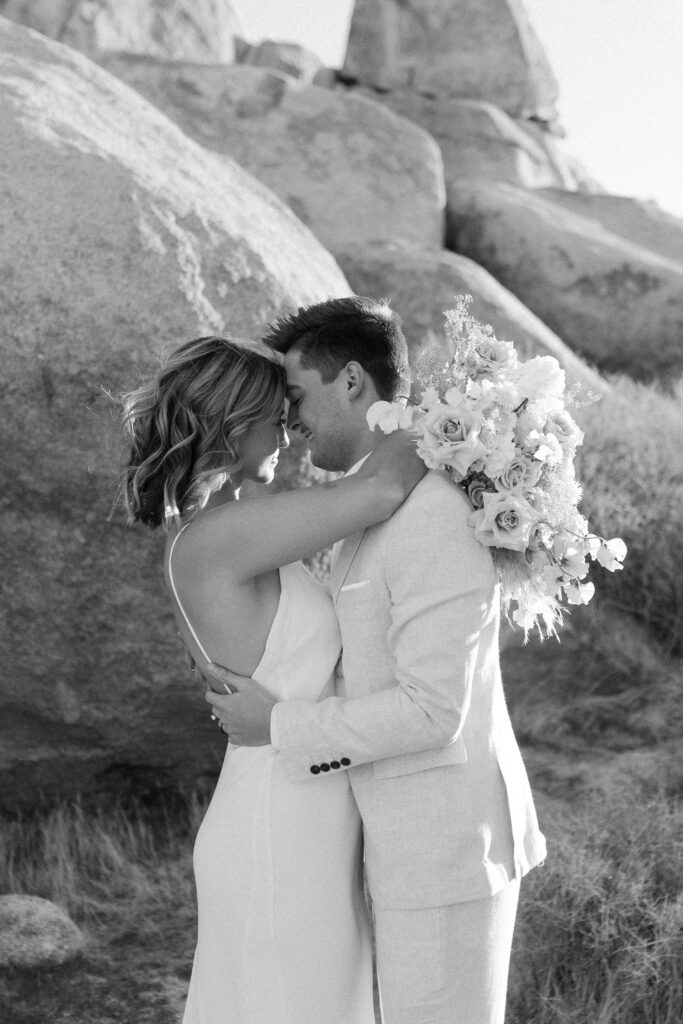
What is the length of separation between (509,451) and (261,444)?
0.73 meters

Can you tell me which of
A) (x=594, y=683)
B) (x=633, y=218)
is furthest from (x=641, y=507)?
(x=633, y=218)

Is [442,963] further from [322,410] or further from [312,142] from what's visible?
[312,142]

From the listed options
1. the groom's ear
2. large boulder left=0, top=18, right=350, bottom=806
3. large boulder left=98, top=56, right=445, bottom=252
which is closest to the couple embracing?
the groom's ear

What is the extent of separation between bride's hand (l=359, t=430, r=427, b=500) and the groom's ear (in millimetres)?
153

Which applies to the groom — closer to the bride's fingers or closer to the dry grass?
the bride's fingers

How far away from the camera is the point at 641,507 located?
6.34 metres

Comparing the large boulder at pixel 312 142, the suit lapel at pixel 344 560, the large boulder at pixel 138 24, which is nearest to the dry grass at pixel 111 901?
the suit lapel at pixel 344 560

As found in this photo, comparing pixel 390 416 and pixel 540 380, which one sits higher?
pixel 540 380

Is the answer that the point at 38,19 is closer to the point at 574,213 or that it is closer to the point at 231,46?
the point at 231,46

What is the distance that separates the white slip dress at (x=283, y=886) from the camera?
2.45m

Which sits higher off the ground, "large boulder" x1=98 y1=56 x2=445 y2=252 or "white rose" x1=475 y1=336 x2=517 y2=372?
"white rose" x1=475 y1=336 x2=517 y2=372

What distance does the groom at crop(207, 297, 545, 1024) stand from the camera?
7.61 ft

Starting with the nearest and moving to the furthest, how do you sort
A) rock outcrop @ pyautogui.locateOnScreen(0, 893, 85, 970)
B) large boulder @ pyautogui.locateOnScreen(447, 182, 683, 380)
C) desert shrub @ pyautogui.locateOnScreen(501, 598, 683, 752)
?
rock outcrop @ pyautogui.locateOnScreen(0, 893, 85, 970) < desert shrub @ pyautogui.locateOnScreen(501, 598, 683, 752) < large boulder @ pyautogui.locateOnScreen(447, 182, 683, 380)

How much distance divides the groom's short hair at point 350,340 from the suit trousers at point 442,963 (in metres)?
1.26
